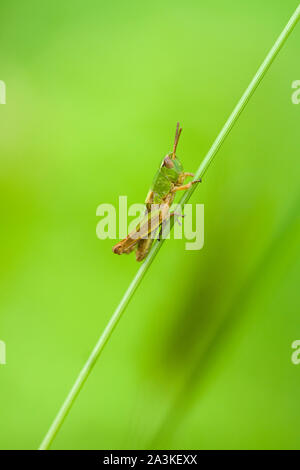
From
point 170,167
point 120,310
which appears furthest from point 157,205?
point 120,310

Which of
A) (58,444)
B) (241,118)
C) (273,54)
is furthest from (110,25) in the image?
(58,444)

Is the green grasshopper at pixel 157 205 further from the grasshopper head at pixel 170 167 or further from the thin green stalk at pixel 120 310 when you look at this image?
the thin green stalk at pixel 120 310

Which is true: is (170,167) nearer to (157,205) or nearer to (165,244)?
(157,205)

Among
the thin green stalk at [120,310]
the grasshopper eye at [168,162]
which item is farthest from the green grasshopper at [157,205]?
the thin green stalk at [120,310]

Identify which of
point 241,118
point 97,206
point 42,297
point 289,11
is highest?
point 289,11
